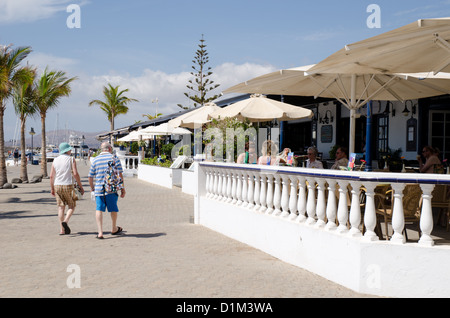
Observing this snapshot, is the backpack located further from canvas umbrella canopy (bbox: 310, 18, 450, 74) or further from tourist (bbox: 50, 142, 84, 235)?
canvas umbrella canopy (bbox: 310, 18, 450, 74)

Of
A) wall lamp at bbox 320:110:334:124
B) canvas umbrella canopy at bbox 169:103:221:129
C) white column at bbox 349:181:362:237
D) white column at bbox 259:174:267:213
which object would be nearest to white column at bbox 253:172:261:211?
white column at bbox 259:174:267:213

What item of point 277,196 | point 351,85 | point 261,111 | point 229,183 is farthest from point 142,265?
point 261,111

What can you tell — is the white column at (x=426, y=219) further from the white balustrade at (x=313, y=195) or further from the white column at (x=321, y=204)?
the white column at (x=321, y=204)

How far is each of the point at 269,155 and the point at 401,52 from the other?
3582 mm

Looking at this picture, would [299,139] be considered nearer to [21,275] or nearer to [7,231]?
[7,231]

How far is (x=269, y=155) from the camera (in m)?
9.16

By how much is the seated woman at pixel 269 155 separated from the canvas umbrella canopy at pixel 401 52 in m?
2.21

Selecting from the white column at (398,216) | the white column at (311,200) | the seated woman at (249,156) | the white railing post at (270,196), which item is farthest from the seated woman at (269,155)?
the white column at (398,216)

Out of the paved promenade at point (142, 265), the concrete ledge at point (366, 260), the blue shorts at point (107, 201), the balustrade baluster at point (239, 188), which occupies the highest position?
the balustrade baluster at point (239, 188)

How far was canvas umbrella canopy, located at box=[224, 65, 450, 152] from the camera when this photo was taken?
867 centimetres

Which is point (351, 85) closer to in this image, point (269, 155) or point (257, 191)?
point (269, 155)

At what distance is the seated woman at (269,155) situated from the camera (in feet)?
28.5

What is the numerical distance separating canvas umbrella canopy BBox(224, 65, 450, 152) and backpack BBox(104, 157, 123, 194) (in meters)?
2.95
